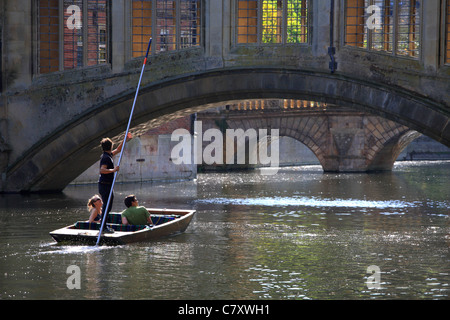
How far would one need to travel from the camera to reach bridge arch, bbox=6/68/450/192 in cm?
1970

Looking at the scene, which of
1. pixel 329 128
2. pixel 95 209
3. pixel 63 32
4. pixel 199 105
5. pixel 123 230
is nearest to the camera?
pixel 123 230

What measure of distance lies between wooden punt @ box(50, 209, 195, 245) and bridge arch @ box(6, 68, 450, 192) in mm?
5646

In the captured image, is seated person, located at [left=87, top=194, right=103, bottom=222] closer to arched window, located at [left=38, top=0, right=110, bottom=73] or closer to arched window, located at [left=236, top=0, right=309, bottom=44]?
arched window, located at [left=236, top=0, right=309, bottom=44]

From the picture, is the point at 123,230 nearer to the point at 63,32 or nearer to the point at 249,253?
the point at 249,253

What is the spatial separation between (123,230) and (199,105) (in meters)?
7.91

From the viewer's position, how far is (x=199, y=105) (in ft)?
73.0

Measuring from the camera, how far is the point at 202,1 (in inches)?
853

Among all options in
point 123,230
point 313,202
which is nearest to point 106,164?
point 123,230

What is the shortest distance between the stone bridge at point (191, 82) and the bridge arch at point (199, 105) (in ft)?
Result: 0.08

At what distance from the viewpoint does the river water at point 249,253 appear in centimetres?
1057

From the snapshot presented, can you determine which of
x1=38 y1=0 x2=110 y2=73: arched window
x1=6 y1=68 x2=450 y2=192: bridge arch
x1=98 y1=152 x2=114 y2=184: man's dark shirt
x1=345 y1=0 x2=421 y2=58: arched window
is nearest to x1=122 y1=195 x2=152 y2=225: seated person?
x1=98 y1=152 x2=114 y2=184: man's dark shirt

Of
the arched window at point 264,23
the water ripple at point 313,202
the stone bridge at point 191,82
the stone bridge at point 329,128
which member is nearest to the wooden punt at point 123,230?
the stone bridge at point 191,82
